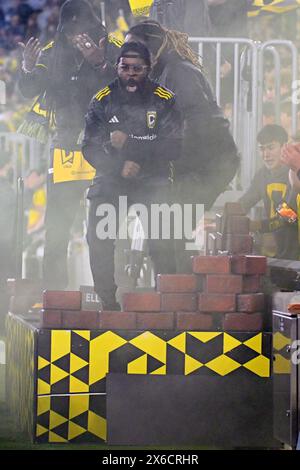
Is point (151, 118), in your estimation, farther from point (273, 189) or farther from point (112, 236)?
point (273, 189)

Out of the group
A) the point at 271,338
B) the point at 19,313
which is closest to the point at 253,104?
the point at 19,313

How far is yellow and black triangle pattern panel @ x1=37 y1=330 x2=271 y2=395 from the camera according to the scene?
4.99 m

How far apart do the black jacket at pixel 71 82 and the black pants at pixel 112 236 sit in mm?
840

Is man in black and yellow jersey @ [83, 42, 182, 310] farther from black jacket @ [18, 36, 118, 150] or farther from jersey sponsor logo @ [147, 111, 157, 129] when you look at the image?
black jacket @ [18, 36, 118, 150]

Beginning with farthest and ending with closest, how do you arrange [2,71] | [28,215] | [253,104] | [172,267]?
[28,215] → [253,104] → [2,71] → [172,267]

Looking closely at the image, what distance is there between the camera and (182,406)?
4898 mm

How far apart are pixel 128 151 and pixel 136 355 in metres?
1.03

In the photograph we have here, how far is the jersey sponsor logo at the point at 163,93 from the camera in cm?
562

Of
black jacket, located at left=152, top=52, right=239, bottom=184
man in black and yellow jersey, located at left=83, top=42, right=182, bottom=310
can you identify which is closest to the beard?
man in black and yellow jersey, located at left=83, top=42, right=182, bottom=310

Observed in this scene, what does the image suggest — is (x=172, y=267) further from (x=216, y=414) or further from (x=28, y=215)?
(x=28, y=215)

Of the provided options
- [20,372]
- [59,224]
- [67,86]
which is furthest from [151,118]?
[59,224]

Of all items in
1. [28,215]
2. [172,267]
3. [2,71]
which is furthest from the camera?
[28,215]

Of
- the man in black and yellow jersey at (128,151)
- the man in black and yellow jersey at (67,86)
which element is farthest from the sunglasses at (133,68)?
the man in black and yellow jersey at (67,86)

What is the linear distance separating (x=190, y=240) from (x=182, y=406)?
1310mm
